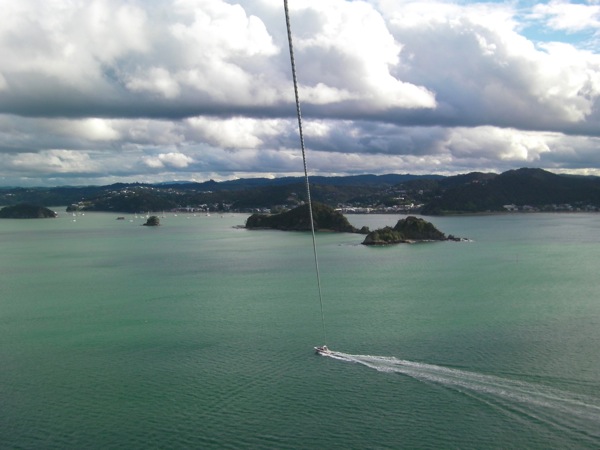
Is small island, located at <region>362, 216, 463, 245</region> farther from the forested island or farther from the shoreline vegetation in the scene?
the forested island

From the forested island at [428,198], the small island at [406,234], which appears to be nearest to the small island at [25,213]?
the forested island at [428,198]

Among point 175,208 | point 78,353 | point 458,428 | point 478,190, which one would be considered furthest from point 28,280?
point 175,208

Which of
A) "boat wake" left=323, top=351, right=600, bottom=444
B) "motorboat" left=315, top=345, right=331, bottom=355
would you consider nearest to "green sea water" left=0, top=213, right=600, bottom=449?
"boat wake" left=323, top=351, right=600, bottom=444

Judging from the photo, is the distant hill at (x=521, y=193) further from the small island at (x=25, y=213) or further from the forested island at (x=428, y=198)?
the small island at (x=25, y=213)

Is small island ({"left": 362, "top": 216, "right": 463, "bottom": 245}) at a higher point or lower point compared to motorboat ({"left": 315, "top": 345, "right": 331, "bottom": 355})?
higher

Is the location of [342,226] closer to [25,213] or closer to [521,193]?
[521,193]
